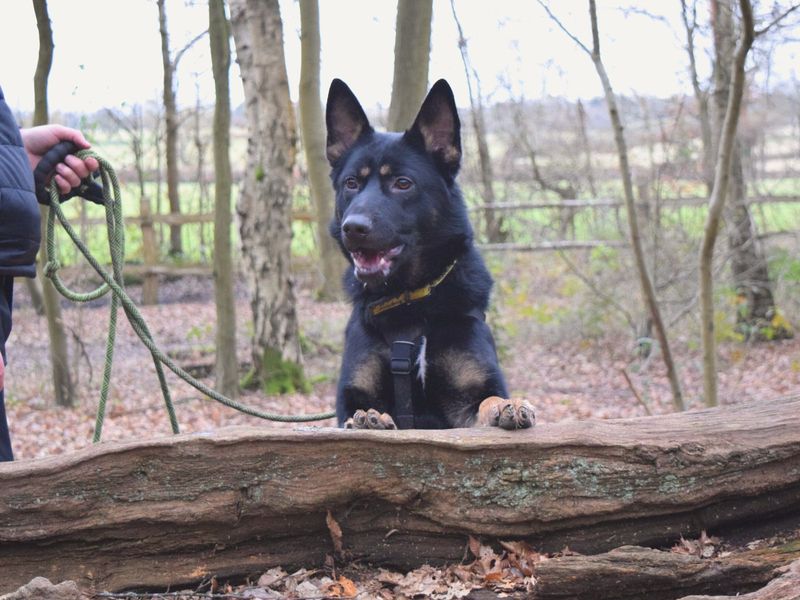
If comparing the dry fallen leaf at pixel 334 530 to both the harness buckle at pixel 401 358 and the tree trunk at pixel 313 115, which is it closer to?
the harness buckle at pixel 401 358

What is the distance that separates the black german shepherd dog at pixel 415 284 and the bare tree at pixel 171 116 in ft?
55.5

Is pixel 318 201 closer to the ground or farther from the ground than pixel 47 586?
farther from the ground

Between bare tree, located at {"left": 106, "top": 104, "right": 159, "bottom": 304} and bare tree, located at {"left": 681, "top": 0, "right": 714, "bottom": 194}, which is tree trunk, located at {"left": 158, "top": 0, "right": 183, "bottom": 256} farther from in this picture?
bare tree, located at {"left": 681, "top": 0, "right": 714, "bottom": 194}

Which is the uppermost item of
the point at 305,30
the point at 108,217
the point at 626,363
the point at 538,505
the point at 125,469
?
the point at 305,30

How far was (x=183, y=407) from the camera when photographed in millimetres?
10164

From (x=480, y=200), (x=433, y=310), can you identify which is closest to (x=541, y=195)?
(x=480, y=200)

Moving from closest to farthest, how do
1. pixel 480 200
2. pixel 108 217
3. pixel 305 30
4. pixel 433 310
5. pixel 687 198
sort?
pixel 108 217, pixel 433 310, pixel 687 198, pixel 305 30, pixel 480 200

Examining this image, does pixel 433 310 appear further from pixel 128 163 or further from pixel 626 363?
pixel 128 163

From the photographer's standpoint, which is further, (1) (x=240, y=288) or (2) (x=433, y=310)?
(1) (x=240, y=288)

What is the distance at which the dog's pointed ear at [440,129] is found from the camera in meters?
4.18

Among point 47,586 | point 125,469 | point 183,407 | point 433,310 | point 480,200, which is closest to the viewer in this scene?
point 47,586

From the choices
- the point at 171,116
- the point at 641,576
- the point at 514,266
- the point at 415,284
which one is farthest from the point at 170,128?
the point at 641,576

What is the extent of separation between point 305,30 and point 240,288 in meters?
7.12

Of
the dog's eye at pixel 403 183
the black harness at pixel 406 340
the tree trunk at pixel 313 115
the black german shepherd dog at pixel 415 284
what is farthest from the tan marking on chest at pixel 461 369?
the tree trunk at pixel 313 115
